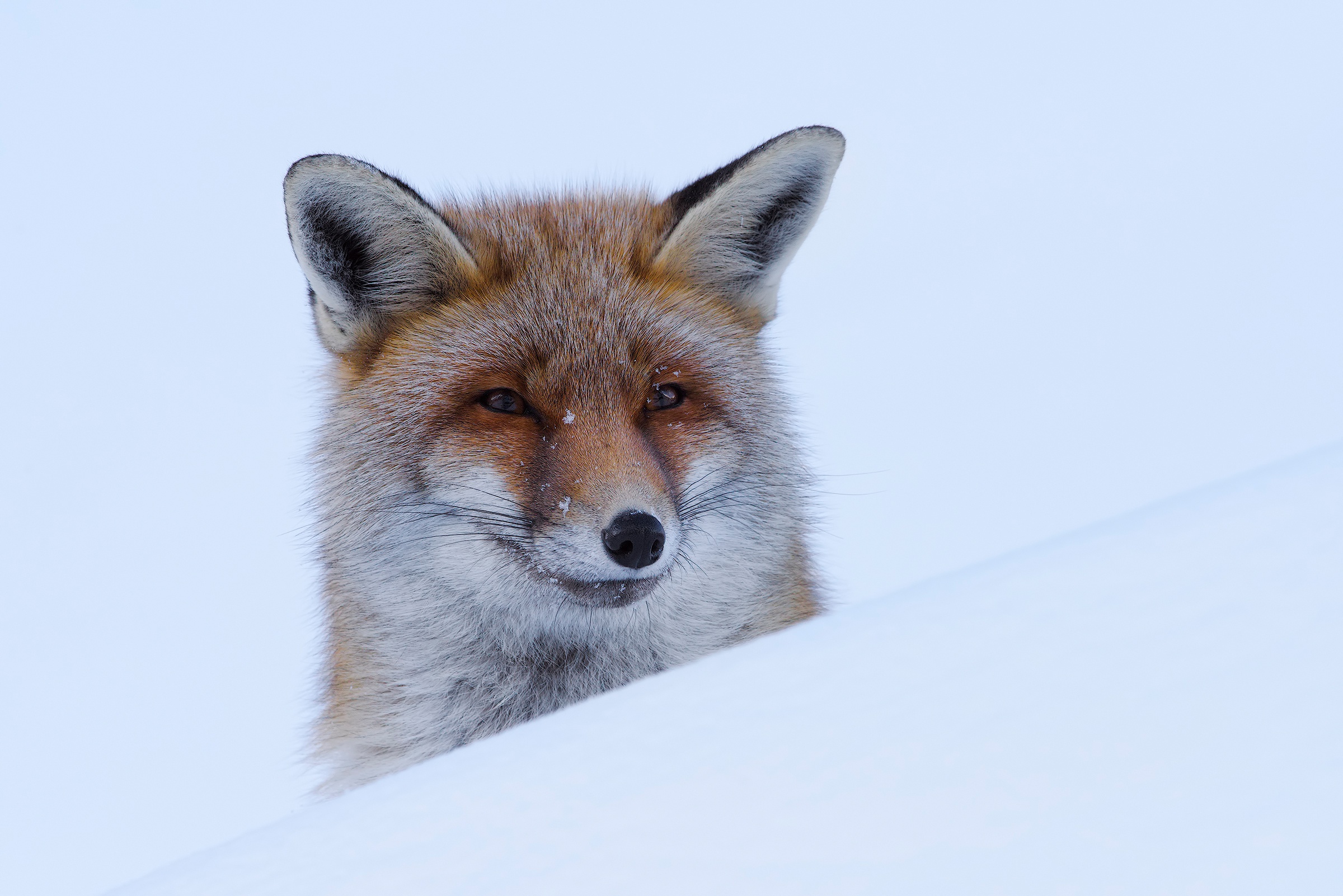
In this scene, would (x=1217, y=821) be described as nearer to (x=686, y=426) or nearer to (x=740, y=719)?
(x=740, y=719)

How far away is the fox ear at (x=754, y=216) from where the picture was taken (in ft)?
14.9

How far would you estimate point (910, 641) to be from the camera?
1714 millimetres

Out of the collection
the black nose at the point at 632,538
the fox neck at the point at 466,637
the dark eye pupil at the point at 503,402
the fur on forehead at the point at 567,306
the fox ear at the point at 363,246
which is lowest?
the fox neck at the point at 466,637

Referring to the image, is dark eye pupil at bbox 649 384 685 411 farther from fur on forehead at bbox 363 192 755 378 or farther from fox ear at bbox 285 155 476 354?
fox ear at bbox 285 155 476 354

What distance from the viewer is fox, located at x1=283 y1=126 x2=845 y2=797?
3846 mm

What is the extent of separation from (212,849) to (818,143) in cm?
375

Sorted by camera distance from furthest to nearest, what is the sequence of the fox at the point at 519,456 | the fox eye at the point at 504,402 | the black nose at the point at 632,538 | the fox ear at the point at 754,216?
1. the fox ear at the point at 754,216
2. the fox eye at the point at 504,402
3. the fox at the point at 519,456
4. the black nose at the point at 632,538

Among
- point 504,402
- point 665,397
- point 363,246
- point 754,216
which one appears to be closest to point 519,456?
point 504,402

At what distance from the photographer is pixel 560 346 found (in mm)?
4062

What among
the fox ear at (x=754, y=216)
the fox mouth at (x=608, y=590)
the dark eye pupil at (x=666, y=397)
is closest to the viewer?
the fox mouth at (x=608, y=590)

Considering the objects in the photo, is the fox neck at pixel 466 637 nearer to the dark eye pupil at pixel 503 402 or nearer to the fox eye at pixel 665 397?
the dark eye pupil at pixel 503 402

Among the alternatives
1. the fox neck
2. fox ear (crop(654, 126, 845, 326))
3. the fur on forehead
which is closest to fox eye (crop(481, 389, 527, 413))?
the fur on forehead

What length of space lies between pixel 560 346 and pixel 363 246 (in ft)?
3.13

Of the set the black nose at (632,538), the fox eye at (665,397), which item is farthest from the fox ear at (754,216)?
the black nose at (632,538)
